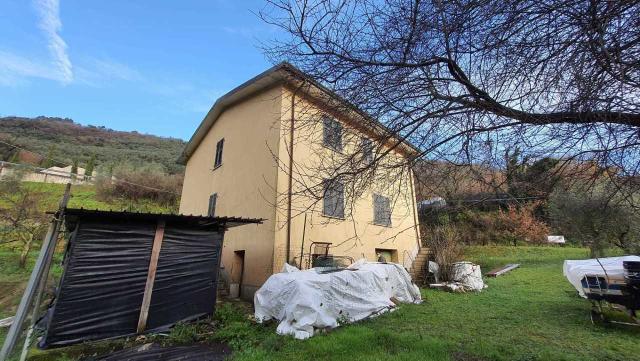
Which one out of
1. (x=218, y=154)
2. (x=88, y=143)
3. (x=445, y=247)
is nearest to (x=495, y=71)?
(x=445, y=247)

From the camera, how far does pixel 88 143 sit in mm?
48062

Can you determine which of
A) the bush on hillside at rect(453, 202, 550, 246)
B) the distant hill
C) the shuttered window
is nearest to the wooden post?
the shuttered window

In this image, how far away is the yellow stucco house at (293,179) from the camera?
4082 mm

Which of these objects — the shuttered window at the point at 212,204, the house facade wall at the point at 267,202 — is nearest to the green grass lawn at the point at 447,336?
the house facade wall at the point at 267,202

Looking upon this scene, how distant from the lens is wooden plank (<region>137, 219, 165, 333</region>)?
5727 mm

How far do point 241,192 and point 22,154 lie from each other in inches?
1168

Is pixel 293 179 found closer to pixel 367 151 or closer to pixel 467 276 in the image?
pixel 367 151

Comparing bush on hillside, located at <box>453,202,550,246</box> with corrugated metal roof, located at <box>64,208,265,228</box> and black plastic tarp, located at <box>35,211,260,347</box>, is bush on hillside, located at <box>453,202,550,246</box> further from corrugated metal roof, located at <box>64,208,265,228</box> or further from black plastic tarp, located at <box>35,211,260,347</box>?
black plastic tarp, located at <box>35,211,260,347</box>

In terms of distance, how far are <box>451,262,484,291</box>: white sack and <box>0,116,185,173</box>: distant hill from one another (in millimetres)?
32450

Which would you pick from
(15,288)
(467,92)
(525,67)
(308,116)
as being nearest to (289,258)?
(308,116)

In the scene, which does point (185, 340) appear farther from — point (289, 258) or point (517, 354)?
point (517, 354)

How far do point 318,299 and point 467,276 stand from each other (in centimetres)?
722

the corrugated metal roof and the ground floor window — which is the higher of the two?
the corrugated metal roof

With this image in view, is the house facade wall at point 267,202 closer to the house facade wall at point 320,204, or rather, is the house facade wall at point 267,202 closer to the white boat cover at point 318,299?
the house facade wall at point 320,204
